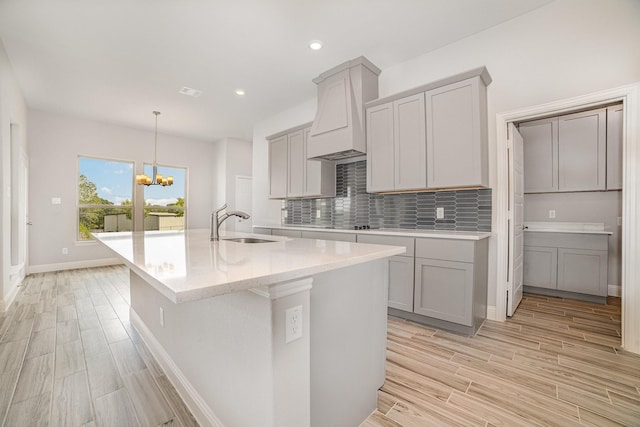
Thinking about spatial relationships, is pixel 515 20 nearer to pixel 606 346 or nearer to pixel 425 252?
pixel 425 252

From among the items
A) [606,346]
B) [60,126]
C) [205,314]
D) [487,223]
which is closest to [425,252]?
[487,223]

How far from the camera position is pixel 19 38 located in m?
2.91

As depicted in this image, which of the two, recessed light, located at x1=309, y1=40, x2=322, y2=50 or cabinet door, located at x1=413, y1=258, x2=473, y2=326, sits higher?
recessed light, located at x1=309, y1=40, x2=322, y2=50

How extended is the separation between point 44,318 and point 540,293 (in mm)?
5649

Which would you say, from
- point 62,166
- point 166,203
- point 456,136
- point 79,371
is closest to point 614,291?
point 456,136

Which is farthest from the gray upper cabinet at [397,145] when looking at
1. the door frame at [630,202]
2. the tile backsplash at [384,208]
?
the door frame at [630,202]

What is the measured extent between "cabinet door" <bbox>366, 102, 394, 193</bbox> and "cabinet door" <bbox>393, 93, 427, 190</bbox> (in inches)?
2.3

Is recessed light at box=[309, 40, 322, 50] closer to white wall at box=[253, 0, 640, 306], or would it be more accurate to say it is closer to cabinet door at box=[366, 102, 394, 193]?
cabinet door at box=[366, 102, 394, 193]

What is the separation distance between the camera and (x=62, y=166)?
17.0ft

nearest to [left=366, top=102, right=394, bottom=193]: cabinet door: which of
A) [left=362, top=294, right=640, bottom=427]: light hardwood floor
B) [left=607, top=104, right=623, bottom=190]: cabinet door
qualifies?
[left=362, top=294, right=640, bottom=427]: light hardwood floor

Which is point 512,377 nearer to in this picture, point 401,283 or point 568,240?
point 401,283

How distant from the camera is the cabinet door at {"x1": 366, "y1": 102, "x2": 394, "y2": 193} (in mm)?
3057

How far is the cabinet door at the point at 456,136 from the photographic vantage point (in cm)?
250

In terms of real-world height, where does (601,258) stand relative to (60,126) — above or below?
below
